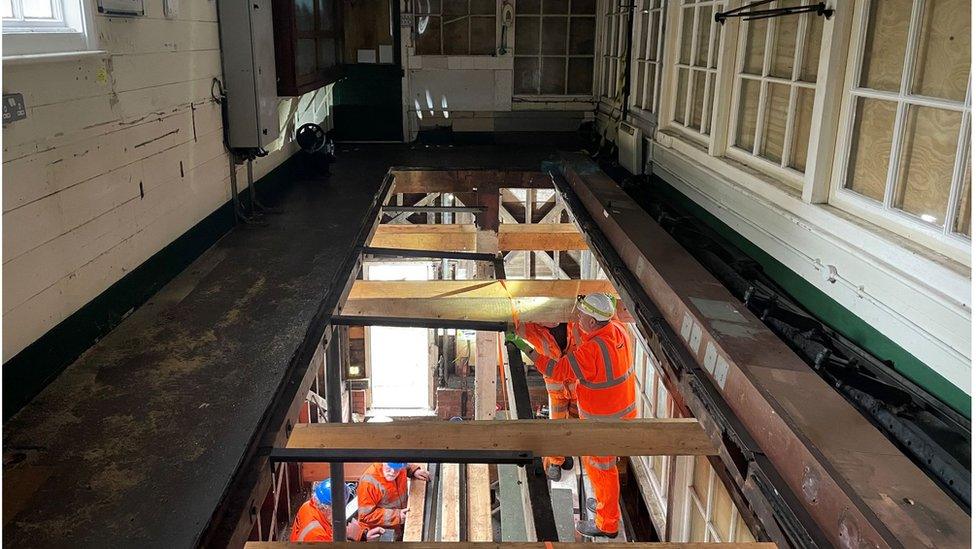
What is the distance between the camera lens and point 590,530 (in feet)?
16.2

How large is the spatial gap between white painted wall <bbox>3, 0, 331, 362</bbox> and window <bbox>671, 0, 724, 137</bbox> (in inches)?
116

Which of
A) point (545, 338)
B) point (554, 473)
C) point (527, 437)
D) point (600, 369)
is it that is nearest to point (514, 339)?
point (545, 338)

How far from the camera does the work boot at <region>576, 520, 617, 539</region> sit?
441 cm

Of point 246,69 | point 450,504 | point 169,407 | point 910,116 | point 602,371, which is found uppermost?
point 246,69

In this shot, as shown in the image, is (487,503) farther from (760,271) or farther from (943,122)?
(943,122)

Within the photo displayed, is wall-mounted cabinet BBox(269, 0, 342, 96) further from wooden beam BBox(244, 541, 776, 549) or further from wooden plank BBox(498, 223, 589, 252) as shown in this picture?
wooden beam BBox(244, 541, 776, 549)

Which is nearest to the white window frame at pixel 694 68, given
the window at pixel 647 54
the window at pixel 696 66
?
the window at pixel 696 66

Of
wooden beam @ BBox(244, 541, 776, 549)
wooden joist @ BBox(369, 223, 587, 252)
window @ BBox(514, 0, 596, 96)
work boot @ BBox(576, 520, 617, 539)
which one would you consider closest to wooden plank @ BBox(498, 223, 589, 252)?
wooden joist @ BBox(369, 223, 587, 252)

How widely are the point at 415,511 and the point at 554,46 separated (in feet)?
16.9

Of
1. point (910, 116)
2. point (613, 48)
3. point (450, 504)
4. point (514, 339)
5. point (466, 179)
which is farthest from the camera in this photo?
point (613, 48)

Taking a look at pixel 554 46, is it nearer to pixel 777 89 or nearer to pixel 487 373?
pixel 487 373

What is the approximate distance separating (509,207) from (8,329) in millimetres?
7730

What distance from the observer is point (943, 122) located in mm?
2166

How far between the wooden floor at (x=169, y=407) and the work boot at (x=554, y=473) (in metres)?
3.32
